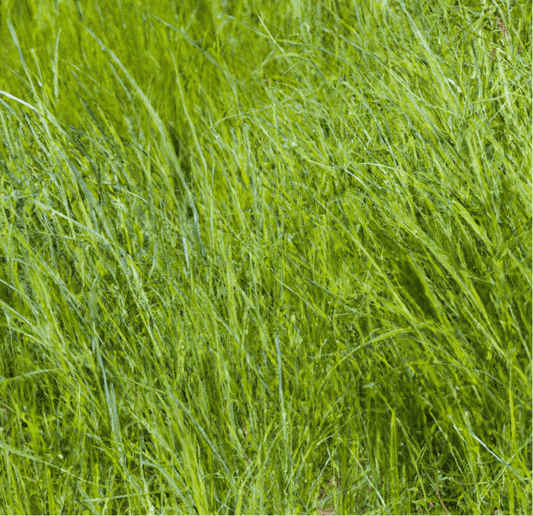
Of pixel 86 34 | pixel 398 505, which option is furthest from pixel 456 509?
pixel 86 34

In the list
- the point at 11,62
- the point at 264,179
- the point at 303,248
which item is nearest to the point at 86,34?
the point at 11,62

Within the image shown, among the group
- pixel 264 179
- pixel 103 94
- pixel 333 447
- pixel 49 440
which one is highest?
pixel 103 94

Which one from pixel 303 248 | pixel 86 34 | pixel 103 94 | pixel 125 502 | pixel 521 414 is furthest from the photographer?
pixel 86 34

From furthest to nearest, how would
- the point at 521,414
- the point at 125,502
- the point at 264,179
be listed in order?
the point at 264,179 < the point at 125,502 < the point at 521,414

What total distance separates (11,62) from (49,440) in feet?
6.36

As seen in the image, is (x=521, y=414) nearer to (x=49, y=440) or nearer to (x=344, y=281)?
(x=344, y=281)

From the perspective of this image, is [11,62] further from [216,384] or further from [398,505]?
[398,505]

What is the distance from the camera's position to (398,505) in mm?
1297

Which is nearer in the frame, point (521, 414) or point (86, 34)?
point (521, 414)

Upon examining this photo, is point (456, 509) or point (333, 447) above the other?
point (333, 447)

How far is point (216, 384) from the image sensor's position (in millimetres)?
1404

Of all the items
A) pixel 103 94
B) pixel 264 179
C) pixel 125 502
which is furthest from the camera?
pixel 103 94

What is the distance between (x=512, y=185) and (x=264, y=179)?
0.63 m

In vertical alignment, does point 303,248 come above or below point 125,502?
above
